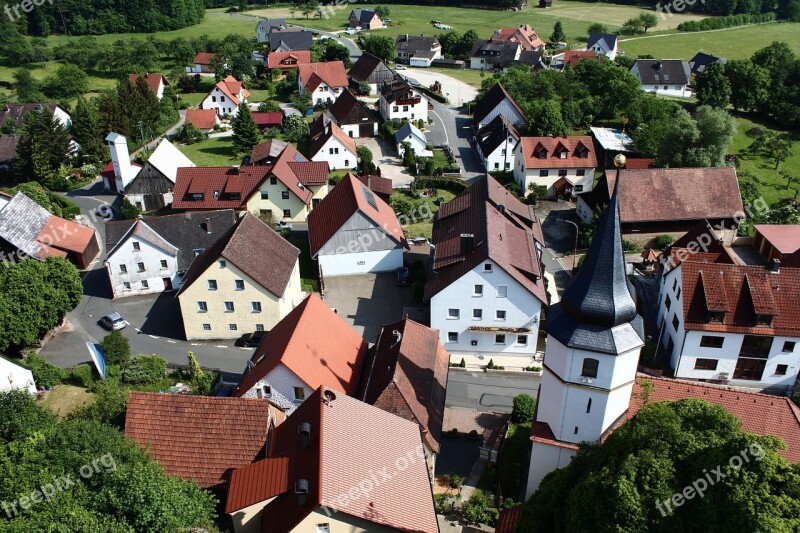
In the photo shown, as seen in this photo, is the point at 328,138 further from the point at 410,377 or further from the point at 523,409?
the point at 523,409

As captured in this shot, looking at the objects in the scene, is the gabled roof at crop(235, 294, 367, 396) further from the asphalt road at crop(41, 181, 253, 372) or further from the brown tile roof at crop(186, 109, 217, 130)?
the brown tile roof at crop(186, 109, 217, 130)

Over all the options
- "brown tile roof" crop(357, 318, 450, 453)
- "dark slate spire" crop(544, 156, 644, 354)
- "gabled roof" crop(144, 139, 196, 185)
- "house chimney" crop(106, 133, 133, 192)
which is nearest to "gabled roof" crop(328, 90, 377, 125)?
"gabled roof" crop(144, 139, 196, 185)

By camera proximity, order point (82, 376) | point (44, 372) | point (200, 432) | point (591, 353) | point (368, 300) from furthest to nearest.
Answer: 1. point (368, 300)
2. point (82, 376)
3. point (44, 372)
4. point (200, 432)
5. point (591, 353)

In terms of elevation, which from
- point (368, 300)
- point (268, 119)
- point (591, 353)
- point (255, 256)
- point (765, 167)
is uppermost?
point (591, 353)

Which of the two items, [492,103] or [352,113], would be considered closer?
[492,103]

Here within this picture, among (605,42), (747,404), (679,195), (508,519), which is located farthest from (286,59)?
(508,519)

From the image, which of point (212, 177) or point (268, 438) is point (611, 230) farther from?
point (212, 177)
